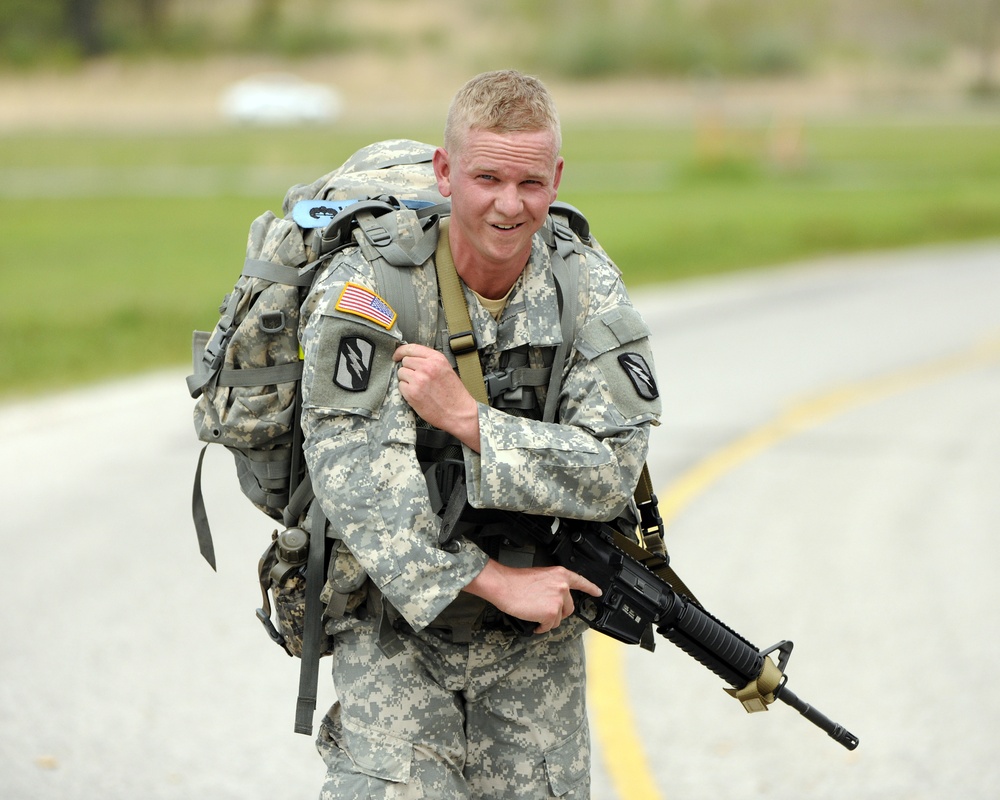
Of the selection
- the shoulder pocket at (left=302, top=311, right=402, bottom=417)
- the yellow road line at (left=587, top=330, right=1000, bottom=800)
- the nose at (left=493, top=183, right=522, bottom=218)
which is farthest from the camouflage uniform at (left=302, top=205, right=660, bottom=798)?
the yellow road line at (left=587, top=330, right=1000, bottom=800)

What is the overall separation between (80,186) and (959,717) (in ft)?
87.6

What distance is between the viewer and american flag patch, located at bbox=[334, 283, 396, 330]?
3207 mm

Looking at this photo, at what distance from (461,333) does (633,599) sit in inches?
29.8

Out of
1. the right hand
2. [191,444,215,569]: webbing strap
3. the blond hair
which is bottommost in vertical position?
[191,444,215,569]: webbing strap

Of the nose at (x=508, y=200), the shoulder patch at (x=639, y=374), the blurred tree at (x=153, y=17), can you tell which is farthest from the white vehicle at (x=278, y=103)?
the nose at (x=508, y=200)

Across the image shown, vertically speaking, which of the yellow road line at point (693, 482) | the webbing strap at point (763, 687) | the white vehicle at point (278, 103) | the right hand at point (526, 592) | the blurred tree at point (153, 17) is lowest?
the blurred tree at point (153, 17)

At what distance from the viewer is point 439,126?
146ft

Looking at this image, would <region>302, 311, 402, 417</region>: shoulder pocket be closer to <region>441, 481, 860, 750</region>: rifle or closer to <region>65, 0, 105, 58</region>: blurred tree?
<region>441, 481, 860, 750</region>: rifle

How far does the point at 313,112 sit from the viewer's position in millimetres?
55500

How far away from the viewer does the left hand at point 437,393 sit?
3213mm

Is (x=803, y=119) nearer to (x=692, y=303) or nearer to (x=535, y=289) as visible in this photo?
(x=692, y=303)

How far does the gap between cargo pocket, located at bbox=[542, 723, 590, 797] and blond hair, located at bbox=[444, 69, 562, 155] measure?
141 cm

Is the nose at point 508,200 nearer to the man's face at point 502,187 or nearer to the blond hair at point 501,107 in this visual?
the man's face at point 502,187

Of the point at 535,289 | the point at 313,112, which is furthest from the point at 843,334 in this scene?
the point at 313,112
